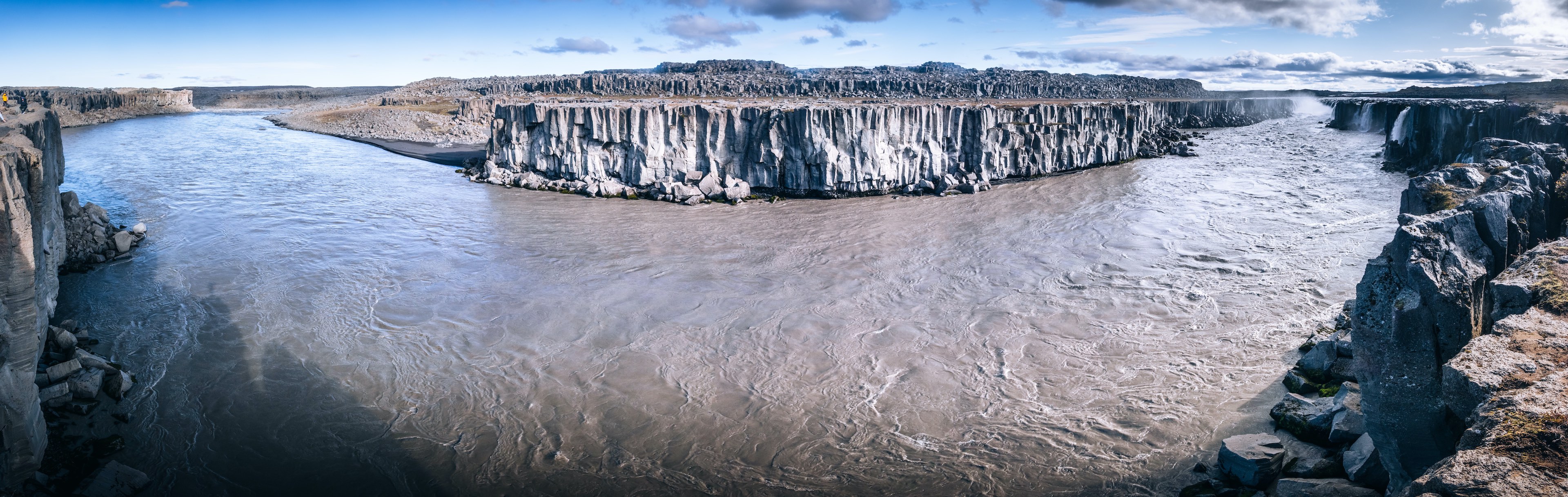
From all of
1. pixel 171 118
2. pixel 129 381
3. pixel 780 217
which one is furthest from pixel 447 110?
pixel 129 381


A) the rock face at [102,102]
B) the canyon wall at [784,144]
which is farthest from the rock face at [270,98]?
the canyon wall at [784,144]

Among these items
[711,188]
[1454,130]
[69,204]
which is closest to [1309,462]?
[711,188]

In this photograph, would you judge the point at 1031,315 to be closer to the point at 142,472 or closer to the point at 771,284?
the point at 771,284

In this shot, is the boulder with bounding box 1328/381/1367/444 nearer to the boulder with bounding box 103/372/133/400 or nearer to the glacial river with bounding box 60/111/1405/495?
the glacial river with bounding box 60/111/1405/495

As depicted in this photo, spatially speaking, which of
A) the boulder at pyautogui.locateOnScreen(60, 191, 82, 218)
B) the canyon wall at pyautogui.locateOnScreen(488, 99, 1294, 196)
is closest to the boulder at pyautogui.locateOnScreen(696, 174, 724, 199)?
the canyon wall at pyautogui.locateOnScreen(488, 99, 1294, 196)

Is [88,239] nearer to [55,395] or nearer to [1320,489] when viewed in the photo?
[55,395]
